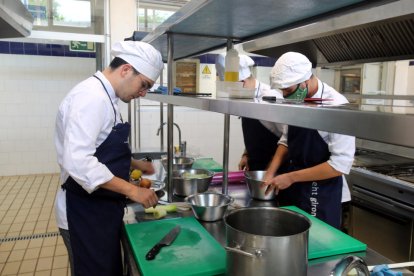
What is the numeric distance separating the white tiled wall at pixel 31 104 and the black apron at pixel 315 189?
4504mm

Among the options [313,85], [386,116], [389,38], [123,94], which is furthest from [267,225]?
[389,38]

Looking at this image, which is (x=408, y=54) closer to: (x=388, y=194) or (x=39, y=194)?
(x=388, y=194)

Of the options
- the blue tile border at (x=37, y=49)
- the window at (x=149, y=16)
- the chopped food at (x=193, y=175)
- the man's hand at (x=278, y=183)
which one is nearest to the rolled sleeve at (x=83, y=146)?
the chopped food at (x=193, y=175)

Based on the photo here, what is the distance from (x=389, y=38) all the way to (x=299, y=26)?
563 mm

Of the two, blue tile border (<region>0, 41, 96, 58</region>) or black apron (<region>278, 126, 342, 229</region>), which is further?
blue tile border (<region>0, 41, 96, 58</region>)

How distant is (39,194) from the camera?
4.59 m

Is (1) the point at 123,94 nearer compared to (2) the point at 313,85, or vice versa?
(1) the point at 123,94

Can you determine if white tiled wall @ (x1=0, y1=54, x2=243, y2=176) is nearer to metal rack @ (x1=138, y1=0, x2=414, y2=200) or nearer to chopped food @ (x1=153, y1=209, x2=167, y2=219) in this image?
metal rack @ (x1=138, y1=0, x2=414, y2=200)

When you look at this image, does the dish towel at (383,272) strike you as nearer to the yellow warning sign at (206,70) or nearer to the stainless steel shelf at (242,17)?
the stainless steel shelf at (242,17)

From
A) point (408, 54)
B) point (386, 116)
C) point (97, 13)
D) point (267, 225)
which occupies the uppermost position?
point (97, 13)

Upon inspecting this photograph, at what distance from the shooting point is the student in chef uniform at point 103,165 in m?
1.46

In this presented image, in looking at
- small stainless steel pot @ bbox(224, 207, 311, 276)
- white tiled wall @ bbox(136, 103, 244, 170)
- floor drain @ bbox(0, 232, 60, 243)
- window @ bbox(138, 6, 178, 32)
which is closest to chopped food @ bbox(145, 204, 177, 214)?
small stainless steel pot @ bbox(224, 207, 311, 276)

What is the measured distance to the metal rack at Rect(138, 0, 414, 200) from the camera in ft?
1.72

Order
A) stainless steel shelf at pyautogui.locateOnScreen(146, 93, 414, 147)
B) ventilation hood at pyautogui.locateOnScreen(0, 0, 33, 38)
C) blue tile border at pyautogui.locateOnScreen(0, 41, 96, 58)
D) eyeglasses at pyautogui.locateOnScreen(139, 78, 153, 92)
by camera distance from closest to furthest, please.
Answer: stainless steel shelf at pyautogui.locateOnScreen(146, 93, 414, 147), eyeglasses at pyautogui.locateOnScreen(139, 78, 153, 92), ventilation hood at pyautogui.locateOnScreen(0, 0, 33, 38), blue tile border at pyautogui.locateOnScreen(0, 41, 96, 58)
